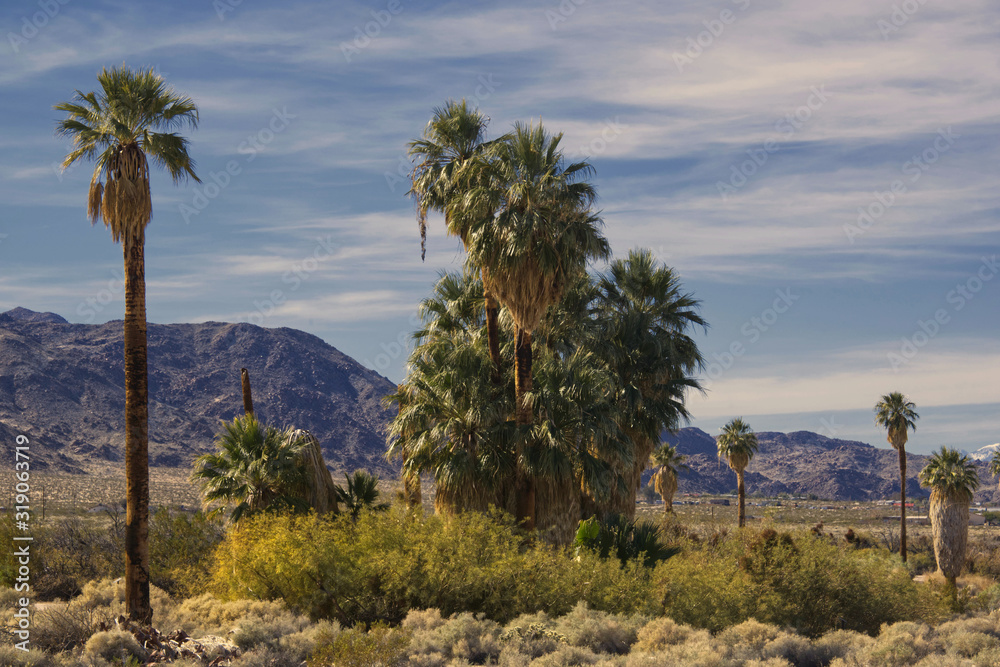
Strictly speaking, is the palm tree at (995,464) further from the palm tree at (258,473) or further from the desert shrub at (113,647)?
the desert shrub at (113,647)

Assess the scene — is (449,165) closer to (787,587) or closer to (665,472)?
(787,587)

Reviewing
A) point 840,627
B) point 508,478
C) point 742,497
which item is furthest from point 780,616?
point 742,497

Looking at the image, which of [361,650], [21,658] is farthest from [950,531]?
[21,658]

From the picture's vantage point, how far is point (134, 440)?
19844 millimetres

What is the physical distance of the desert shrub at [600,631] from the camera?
16.5m

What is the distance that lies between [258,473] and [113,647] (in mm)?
9111

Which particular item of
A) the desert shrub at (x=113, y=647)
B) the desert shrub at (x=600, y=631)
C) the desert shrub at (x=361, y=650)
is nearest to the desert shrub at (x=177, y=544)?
the desert shrub at (x=113, y=647)

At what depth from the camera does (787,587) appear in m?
21.0

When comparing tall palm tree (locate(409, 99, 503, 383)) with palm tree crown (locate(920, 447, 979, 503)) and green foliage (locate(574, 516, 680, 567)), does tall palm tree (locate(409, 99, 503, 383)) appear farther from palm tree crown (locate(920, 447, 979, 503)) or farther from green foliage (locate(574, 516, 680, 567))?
palm tree crown (locate(920, 447, 979, 503))

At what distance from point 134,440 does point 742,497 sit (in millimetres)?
51971

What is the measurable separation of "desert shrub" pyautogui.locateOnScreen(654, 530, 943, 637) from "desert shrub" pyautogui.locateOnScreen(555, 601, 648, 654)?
1981mm

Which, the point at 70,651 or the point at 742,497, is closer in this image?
the point at 70,651

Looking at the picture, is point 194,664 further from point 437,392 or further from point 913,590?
point 913,590

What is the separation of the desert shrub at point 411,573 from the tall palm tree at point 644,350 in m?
11.2
